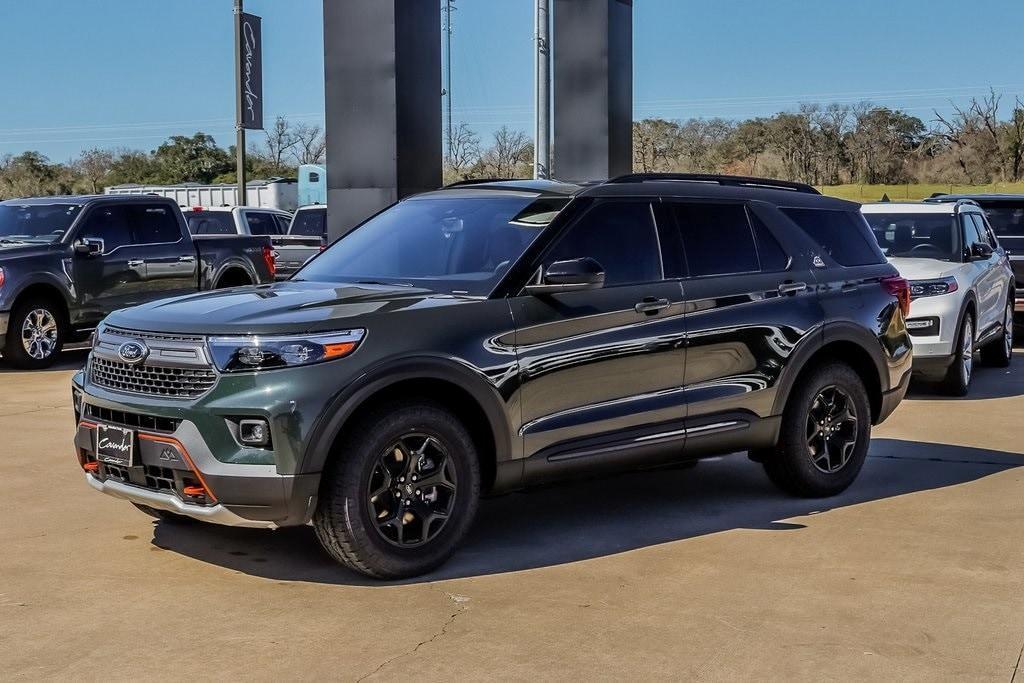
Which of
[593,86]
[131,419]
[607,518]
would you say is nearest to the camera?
[131,419]

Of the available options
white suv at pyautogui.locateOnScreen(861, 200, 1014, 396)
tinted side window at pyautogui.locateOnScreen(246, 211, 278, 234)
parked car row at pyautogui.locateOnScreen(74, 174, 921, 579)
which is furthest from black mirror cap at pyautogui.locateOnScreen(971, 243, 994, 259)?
tinted side window at pyautogui.locateOnScreen(246, 211, 278, 234)

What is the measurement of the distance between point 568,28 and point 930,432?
869 centimetres

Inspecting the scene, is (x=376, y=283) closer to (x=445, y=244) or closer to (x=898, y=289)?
(x=445, y=244)

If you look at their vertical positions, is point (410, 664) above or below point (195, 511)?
below

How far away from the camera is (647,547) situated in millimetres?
6180

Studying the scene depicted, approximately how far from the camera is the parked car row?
520 centimetres

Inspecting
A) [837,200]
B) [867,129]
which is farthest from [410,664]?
[867,129]

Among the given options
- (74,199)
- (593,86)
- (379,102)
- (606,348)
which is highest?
(593,86)

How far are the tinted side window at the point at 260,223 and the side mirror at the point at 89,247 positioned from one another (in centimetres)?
685

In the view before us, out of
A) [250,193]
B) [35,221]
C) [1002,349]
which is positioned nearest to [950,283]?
[1002,349]

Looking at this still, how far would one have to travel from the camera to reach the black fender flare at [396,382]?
5.12 meters

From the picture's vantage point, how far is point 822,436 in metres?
7.30

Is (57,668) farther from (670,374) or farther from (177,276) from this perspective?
(177,276)

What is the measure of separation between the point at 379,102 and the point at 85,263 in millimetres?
4437
